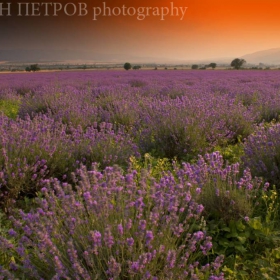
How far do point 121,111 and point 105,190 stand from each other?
13.0 feet

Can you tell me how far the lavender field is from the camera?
153cm

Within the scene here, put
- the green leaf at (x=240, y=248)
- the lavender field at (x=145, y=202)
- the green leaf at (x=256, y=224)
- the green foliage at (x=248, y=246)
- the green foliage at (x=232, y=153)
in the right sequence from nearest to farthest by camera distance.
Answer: the lavender field at (x=145, y=202), the green foliage at (x=248, y=246), the green leaf at (x=240, y=248), the green leaf at (x=256, y=224), the green foliage at (x=232, y=153)

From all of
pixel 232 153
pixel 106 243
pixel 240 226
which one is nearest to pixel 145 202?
pixel 240 226

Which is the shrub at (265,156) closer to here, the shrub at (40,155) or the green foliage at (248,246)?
the green foliage at (248,246)

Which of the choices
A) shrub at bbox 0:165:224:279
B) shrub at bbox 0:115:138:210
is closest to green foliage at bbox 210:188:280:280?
shrub at bbox 0:165:224:279

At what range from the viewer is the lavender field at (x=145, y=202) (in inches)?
60.2

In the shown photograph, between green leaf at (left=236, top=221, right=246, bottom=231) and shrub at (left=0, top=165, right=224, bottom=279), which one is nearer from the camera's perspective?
shrub at (left=0, top=165, right=224, bottom=279)

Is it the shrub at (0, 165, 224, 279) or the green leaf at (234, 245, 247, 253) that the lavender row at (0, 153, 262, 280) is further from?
the green leaf at (234, 245, 247, 253)

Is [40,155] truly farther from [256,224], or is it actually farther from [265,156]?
[265,156]

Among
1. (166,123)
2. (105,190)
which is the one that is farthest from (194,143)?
(105,190)

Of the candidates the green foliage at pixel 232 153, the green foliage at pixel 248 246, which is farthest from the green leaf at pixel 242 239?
the green foliage at pixel 232 153

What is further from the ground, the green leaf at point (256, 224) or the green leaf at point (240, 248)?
the green leaf at point (256, 224)

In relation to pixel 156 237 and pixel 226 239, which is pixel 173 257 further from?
pixel 226 239

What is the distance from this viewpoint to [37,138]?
3244mm
